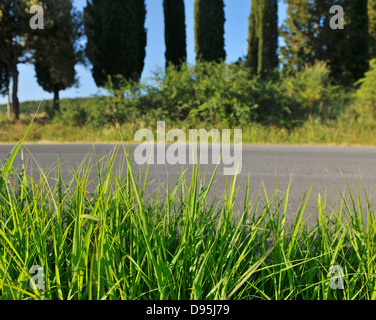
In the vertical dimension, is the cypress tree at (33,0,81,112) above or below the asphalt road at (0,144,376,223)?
above

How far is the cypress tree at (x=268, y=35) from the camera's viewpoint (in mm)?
19297

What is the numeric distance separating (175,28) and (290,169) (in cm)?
1765

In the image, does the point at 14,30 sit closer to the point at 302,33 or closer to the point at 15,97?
the point at 15,97

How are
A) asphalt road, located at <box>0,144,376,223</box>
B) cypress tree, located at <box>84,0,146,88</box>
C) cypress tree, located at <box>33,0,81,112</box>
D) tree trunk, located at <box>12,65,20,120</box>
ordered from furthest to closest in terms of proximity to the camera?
tree trunk, located at <box>12,65,20,120</box>
cypress tree, located at <box>33,0,81,112</box>
cypress tree, located at <box>84,0,146,88</box>
asphalt road, located at <box>0,144,376,223</box>

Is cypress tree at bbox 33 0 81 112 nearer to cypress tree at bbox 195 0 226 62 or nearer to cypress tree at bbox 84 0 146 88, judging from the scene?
cypress tree at bbox 84 0 146 88

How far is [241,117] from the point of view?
1245 centimetres

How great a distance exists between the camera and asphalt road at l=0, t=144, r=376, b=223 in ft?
15.2

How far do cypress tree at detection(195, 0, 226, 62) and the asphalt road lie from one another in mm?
11873

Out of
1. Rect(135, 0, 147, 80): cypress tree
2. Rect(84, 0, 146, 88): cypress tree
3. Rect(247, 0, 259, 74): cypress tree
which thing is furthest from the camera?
Rect(247, 0, 259, 74): cypress tree

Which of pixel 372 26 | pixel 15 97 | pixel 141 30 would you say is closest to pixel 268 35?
pixel 141 30

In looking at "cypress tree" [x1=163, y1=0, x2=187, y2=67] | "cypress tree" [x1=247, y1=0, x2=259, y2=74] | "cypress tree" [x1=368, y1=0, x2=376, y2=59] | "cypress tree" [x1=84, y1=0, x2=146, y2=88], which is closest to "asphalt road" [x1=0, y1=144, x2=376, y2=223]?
"cypress tree" [x1=84, y1=0, x2=146, y2=88]
